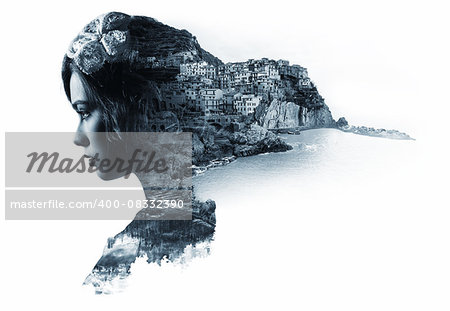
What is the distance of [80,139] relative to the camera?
10.2ft

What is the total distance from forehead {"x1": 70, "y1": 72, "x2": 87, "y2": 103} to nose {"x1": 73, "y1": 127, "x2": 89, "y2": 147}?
26 centimetres

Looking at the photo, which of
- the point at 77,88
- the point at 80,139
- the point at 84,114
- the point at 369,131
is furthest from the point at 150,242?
the point at 369,131

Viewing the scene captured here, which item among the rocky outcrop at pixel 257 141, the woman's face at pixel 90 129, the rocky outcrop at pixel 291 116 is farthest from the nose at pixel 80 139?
the rocky outcrop at pixel 291 116

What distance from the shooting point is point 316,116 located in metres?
3.10

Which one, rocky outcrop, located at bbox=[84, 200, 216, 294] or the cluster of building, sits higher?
the cluster of building

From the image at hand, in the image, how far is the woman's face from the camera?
299cm

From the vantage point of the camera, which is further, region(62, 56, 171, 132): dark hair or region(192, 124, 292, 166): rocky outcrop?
region(192, 124, 292, 166): rocky outcrop

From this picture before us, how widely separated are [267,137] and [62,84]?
1.71m

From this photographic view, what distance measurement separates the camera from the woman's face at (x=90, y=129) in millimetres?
2991

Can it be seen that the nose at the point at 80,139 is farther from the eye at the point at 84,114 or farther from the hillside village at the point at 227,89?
the hillside village at the point at 227,89

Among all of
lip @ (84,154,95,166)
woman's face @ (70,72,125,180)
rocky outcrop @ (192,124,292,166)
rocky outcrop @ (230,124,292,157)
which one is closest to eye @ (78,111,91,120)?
woman's face @ (70,72,125,180)

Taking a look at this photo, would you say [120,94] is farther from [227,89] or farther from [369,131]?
[369,131]

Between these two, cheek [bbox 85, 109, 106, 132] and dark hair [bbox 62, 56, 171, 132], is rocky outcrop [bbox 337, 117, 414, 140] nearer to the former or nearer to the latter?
dark hair [bbox 62, 56, 171, 132]

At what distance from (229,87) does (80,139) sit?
4.19ft
